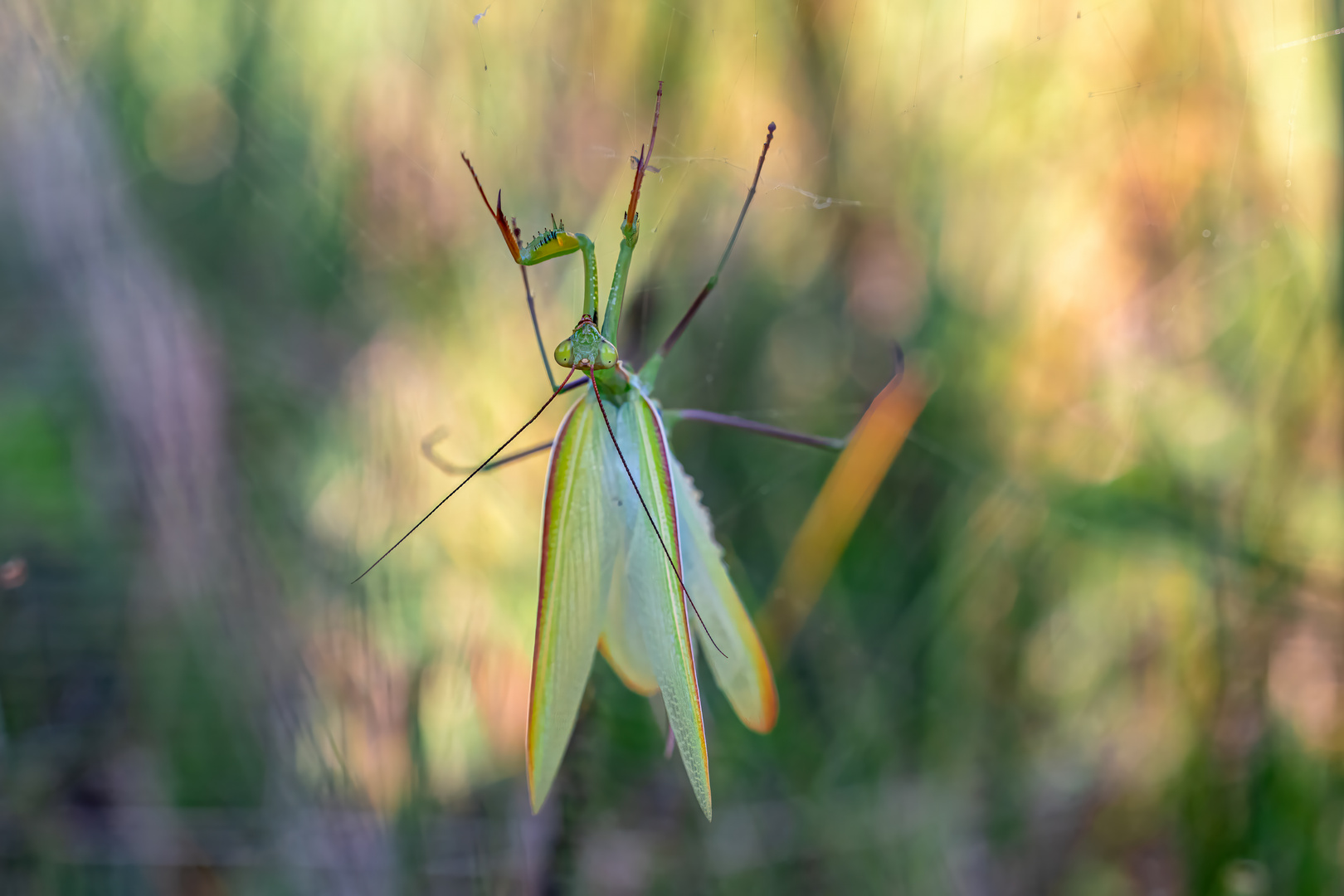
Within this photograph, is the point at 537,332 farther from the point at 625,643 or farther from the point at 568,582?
the point at 625,643

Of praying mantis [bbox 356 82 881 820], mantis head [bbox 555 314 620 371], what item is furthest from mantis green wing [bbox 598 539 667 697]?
mantis head [bbox 555 314 620 371]

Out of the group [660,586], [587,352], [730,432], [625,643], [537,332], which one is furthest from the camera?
[730,432]

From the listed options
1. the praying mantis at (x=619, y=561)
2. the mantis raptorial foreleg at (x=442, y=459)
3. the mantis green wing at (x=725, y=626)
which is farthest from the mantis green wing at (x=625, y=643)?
the mantis raptorial foreleg at (x=442, y=459)

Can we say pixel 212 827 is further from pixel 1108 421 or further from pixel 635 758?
pixel 1108 421

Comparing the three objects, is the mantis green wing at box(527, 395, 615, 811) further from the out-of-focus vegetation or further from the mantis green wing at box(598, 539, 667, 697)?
the out-of-focus vegetation

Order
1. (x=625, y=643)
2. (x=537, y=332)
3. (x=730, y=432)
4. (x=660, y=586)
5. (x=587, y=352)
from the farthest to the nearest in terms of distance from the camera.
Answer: (x=730, y=432) < (x=537, y=332) < (x=625, y=643) < (x=587, y=352) < (x=660, y=586)

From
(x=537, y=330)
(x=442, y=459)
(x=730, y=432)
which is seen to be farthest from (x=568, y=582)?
(x=730, y=432)

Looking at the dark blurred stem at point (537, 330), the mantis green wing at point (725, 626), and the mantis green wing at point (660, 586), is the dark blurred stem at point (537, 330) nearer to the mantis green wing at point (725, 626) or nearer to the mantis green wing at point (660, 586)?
the mantis green wing at point (660, 586)
